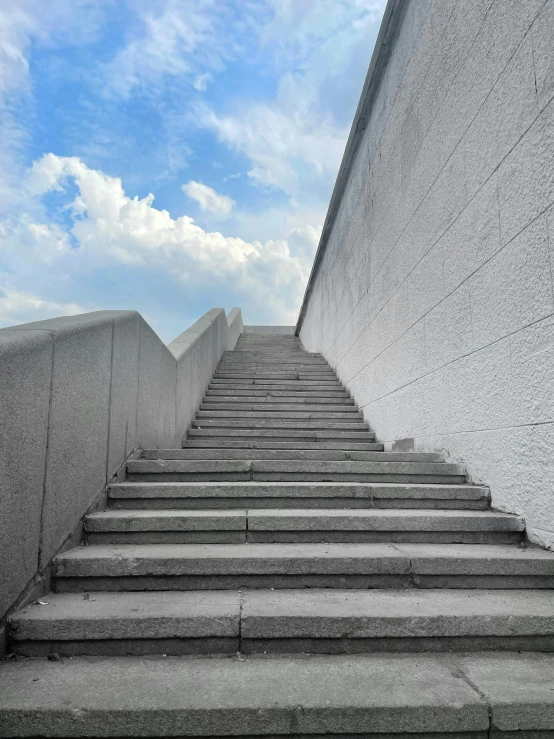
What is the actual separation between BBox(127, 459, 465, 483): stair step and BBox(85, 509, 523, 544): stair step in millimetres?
616

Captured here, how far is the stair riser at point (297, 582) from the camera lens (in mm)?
2375

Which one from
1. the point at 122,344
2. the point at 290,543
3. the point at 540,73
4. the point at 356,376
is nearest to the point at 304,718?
the point at 290,543

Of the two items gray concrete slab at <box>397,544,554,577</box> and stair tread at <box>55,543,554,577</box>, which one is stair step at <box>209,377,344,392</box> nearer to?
stair tread at <box>55,543,554,577</box>

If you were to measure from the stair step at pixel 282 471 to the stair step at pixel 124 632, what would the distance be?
5.11ft

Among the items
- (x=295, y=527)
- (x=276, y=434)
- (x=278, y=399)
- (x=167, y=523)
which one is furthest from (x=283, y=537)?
(x=278, y=399)

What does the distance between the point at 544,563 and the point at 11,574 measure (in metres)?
2.45

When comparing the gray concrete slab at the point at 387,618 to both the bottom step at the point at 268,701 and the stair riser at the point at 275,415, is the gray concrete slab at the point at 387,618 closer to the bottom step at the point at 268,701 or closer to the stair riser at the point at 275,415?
the bottom step at the point at 268,701

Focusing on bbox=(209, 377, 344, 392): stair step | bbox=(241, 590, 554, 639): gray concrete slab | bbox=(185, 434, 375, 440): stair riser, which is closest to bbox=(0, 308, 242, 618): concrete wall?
bbox=(241, 590, 554, 639): gray concrete slab

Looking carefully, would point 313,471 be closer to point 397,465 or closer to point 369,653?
point 397,465

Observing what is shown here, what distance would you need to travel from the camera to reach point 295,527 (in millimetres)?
2850

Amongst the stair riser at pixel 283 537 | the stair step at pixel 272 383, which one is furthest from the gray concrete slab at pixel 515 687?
the stair step at pixel 272 383

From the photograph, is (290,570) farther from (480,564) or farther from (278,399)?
(278,399)

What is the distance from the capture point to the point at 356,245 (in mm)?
7566

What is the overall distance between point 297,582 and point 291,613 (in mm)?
364
